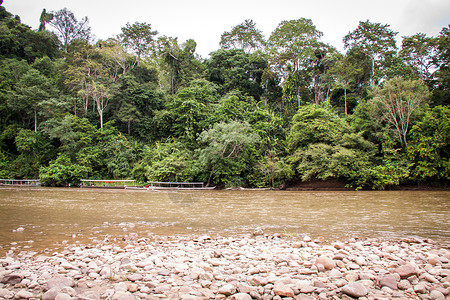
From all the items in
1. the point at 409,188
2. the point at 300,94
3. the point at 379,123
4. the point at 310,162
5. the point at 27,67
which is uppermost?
the point at 27,67

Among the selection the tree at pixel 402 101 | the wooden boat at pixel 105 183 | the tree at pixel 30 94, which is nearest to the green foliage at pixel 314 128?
the tree at pixel 402 101

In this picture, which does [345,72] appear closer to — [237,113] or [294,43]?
[294,43]

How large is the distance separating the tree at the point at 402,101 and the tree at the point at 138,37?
3310cm

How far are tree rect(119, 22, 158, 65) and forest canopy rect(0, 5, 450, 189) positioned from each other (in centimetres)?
15

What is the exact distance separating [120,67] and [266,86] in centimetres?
2179

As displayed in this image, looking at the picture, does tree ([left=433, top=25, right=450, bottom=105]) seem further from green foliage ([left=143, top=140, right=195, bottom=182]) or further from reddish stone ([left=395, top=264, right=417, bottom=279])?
reddish stone ([left=395, top=264, right=417, bottom=279])

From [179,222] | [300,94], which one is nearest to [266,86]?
[300,94]

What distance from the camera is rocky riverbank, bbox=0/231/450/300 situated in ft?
10.2

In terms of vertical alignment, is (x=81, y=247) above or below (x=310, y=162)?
below

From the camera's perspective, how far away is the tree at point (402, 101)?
71.1 ft

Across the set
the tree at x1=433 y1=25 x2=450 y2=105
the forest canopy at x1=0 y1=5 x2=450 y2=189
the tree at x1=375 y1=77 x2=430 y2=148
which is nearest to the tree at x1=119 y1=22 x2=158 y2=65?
the forest canopy at x1=0 y1=5 x2=450 y2=189

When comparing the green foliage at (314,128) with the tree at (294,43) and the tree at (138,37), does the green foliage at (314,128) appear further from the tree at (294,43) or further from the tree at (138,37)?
the tree at (138,37)

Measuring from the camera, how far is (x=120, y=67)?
3866cm

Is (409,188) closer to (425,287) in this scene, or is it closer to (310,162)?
(310,162)
